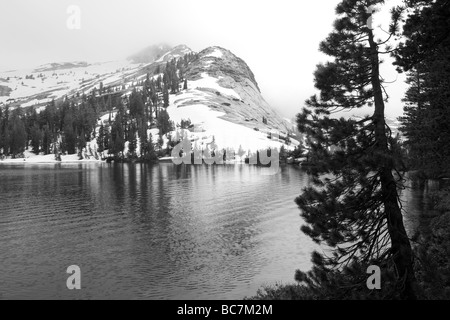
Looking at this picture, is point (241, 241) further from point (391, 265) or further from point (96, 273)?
point (391, 265)

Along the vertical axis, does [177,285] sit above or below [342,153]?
below

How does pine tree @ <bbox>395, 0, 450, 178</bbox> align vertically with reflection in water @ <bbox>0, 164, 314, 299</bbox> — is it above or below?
above

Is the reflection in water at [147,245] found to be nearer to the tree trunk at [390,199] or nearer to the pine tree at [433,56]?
the tree trunk at [390,199]

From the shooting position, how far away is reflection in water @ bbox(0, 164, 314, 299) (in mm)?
24969

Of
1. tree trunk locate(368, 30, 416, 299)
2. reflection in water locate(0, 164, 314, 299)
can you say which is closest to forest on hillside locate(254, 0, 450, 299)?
tree trunk locate(368, 30, 416, 299)

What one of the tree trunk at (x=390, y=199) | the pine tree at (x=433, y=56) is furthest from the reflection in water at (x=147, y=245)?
the pine tree at (x=433, y=56)

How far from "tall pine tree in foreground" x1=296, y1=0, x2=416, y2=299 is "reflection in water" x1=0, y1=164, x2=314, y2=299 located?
1019 centimetres

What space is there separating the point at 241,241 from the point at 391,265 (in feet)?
76.2

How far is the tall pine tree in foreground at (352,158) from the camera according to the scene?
14.9 m

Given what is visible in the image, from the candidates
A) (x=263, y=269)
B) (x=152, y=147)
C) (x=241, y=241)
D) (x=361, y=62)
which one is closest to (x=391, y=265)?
(x=361, y=62)

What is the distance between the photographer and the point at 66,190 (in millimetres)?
Result: 73250

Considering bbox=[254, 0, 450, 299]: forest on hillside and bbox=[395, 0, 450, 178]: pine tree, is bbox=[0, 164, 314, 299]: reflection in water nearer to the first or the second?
bbox=[254, 0, 450, 299]: forest on hillside

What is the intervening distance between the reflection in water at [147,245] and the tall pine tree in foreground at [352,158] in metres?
10.2

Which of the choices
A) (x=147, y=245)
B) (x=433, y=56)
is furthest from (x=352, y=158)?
(x=147, y=245)
